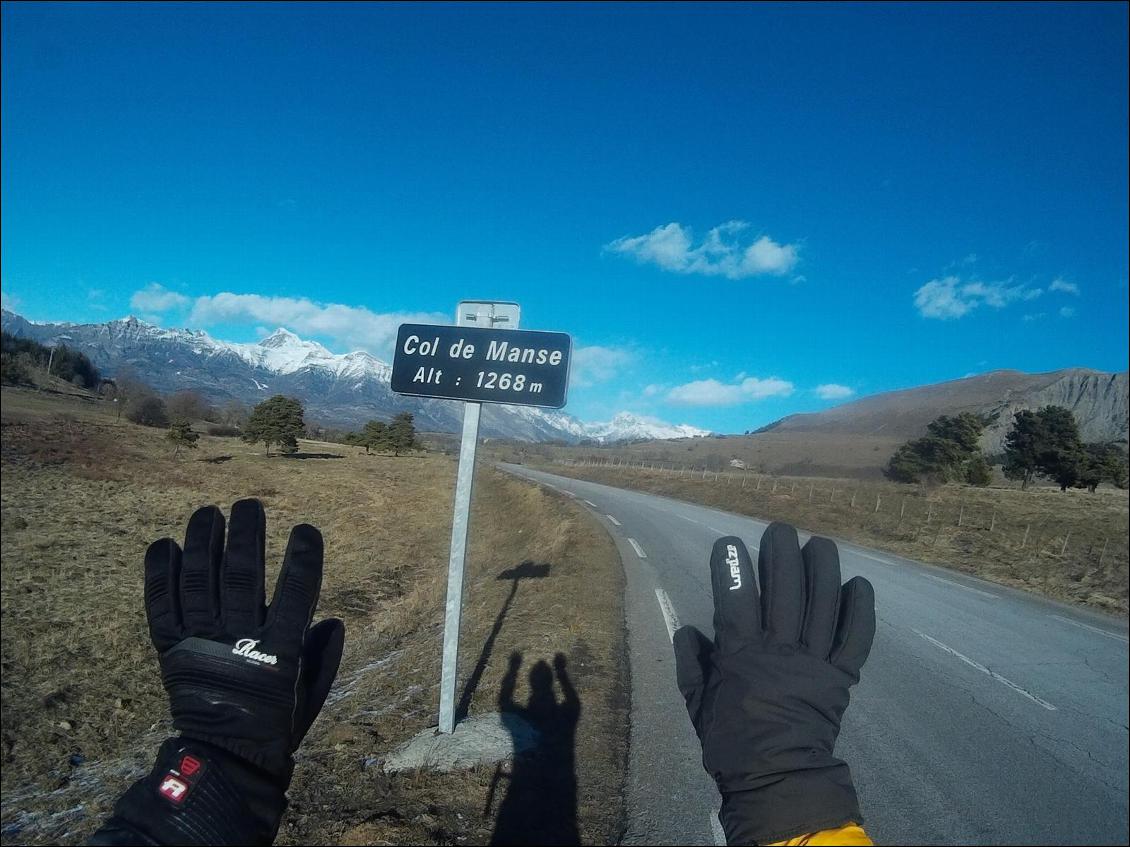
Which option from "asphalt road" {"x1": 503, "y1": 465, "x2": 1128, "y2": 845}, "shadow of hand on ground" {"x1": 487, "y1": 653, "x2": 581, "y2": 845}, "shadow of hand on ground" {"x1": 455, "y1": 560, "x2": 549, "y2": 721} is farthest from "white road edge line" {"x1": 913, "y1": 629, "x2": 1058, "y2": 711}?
"shadow of hand on ground" {"x1": 455, "y1": 560, "x2": 549, "y2": 721}

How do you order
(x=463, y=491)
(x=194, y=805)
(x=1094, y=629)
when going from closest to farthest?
1. (x=194, y=805)
2. (x=463, y=491)
3. (x=1094, y=629)

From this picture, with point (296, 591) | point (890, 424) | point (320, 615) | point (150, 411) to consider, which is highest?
point (890, 424)

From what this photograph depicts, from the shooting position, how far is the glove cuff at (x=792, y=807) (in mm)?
1610

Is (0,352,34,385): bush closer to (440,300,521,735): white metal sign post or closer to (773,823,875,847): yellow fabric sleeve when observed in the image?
(440,300,521,735): white metal sign post

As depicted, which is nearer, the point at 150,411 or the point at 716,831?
the point at 716,831

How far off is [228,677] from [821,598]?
178 cm

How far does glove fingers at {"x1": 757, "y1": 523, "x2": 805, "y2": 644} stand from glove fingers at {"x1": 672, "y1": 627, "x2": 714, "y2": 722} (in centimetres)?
24

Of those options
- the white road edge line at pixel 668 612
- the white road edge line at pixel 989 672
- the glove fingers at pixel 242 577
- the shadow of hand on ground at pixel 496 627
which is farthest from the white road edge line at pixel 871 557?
the glove fingers at pixel 242 577

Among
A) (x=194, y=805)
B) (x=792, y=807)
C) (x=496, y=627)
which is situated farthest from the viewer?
(x=496, y=627)

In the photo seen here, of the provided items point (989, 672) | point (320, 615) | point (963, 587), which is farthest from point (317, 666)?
point (963, 587)

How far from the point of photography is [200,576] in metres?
1.88

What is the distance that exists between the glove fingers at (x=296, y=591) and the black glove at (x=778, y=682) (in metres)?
1.18

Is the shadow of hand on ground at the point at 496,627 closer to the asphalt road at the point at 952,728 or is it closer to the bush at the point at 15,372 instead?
the asphalt road at the point at 952,728

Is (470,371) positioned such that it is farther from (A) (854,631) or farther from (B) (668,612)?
(B) (668,612)
